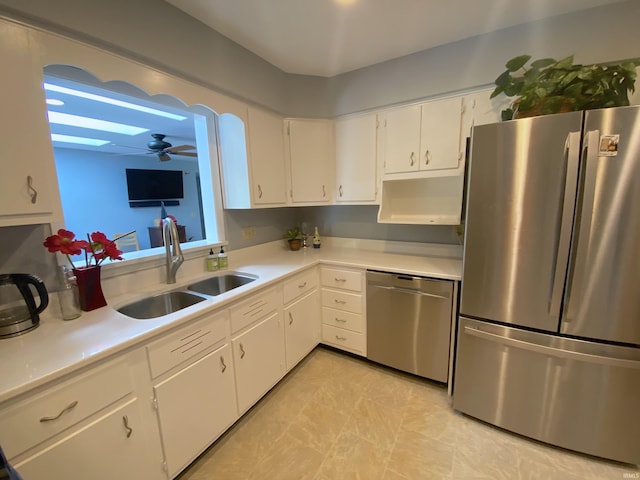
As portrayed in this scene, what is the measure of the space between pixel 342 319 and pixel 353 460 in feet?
3.36

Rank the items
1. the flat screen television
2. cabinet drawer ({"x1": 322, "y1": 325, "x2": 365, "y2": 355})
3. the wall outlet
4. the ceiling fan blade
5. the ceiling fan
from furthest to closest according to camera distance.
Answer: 1. the flat screen television
2. the ceiling fan blade
3. the ceiling fan
4. the wall outlet
5. cabinet drawer ({"x1": 322, "y1": 325, "x2": 365, "y2": 355})

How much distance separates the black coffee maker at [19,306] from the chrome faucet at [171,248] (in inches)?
26.5

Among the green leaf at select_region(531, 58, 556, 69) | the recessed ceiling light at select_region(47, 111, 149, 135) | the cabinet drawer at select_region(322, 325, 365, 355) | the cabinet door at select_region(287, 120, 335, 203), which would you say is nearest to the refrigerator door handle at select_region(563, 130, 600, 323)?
the green leaf at select_region(531, 58, 556, 69)

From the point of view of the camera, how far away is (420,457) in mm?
1526

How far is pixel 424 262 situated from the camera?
2.22m

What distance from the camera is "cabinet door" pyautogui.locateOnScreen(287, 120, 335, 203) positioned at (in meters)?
2.53

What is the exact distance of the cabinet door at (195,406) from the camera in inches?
51.3

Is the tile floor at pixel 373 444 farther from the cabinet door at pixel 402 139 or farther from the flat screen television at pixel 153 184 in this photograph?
the flat screen television at pixel 153 184

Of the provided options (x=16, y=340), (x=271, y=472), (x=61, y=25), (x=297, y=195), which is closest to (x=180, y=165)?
(x=297, y=195)

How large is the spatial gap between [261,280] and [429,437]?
1.45 metres

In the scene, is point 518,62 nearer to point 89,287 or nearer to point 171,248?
point 171,248

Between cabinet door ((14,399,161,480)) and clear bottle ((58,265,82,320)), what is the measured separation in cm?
53

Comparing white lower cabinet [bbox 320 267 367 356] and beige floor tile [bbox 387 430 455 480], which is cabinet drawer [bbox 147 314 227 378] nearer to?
white lower cabinet [bbox 320 267 367 356]

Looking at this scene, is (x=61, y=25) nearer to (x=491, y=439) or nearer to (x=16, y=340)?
(x=16, y=340)
